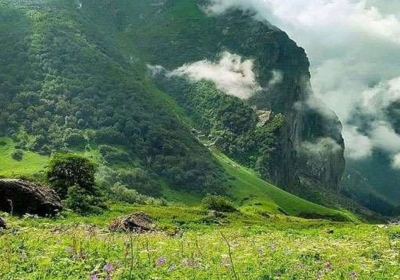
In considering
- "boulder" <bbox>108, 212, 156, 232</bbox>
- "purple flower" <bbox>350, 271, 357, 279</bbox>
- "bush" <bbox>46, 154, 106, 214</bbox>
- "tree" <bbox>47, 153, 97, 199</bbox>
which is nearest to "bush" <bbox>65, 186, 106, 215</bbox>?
"bush" <bbox>46, 154, 106, 214</bbox>

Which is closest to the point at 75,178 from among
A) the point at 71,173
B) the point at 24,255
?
the point at 71,173

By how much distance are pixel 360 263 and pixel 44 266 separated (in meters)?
8.09

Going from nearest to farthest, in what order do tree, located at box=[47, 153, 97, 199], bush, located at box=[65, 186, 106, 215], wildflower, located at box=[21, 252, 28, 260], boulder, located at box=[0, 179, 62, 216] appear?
wildflower, located at box=[21, 252, 28, 260] < boulder, located at box=[0, 179, 62, 216] < bush, located at box=[65, 186, 106, 215] < tree, located at box=[47, 153, 97, 199]

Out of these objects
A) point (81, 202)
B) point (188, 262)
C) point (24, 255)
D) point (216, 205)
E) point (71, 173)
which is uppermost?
point (188, 262)

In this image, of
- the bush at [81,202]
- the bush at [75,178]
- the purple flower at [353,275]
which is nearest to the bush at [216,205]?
the bush at [75,178]

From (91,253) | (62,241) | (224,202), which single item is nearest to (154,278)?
(91,253)

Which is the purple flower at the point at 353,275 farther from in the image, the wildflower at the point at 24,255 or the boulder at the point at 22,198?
the boulder at the point at 22,198

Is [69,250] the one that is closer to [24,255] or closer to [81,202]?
[24,255]

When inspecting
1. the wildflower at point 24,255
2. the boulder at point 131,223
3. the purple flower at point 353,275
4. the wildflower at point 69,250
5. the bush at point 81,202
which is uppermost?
the purple flower at point 353,275

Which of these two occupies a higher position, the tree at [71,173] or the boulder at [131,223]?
the boulder at [131,223]

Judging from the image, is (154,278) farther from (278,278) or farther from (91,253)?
(91,253)

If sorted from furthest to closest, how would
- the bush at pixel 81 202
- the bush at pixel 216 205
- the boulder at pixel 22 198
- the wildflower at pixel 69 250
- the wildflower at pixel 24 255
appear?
1. the bush at pixel 216 205
2. the bush at pixel 81 202
3. the boulder at pixel 22 198
4. the wildflower at pixel 69 250
5. the wildflower at pixel 24 255

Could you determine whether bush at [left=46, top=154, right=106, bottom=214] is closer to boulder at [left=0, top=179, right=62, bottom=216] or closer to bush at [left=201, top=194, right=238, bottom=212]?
boulder at [left=0, top=179, right=62, bottom=216]

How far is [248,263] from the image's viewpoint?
1355 centimetres
